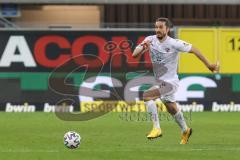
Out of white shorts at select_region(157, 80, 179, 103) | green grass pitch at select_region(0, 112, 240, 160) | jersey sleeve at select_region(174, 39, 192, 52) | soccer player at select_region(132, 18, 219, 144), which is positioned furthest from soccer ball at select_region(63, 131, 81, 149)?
jersey sleeve at select_region(174, 39, 192, 52)

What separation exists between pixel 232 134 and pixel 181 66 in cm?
882

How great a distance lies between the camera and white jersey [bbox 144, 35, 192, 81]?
15797mm

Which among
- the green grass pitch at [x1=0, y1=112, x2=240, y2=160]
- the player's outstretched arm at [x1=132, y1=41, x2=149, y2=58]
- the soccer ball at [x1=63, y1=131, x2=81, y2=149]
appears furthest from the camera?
the player's outstretched arm at [x1=132, y1=41, x2=149, y2=58]

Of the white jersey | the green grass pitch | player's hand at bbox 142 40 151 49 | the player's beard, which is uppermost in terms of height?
the player's beard

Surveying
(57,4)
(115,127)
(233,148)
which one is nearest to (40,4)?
(57,4)

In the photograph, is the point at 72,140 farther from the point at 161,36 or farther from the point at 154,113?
the point at 161,36

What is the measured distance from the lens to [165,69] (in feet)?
52.9

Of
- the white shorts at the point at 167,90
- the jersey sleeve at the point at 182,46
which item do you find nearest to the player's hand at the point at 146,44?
the jersey sleeve at the point at 182,46

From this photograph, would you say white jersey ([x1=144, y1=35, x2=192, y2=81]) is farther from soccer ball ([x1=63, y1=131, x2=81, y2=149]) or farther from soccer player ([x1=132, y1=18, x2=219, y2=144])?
soccer ball ([x1=63, y1=131, x2=81, y2=149])

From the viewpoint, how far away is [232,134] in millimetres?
18047

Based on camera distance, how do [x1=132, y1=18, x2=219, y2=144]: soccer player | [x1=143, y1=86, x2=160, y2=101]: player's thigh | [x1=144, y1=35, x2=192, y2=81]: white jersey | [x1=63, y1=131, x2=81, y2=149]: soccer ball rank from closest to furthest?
[x1=63, y1=131, x2=81, y2=149]: soccer ball, [x1=132, y1=18, x2=219, y2=144]: soccer player, [x1=144, y1=35, x2=192, y2=81]: white jersey, [x1=143, y1=86, x2=160, y2=101]: player's thigh

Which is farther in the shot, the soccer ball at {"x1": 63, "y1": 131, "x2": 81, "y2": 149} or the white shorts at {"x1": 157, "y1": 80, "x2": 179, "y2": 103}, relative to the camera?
the white shorts at {"x1": 157, "y1": 80, "x2": 179, "y2": 103}

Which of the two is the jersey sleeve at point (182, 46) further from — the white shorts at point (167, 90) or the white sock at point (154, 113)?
the white sock at point (154, 113)

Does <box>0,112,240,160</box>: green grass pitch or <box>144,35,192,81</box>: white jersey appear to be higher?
<box>144,35,192,81</box>: white jersey
